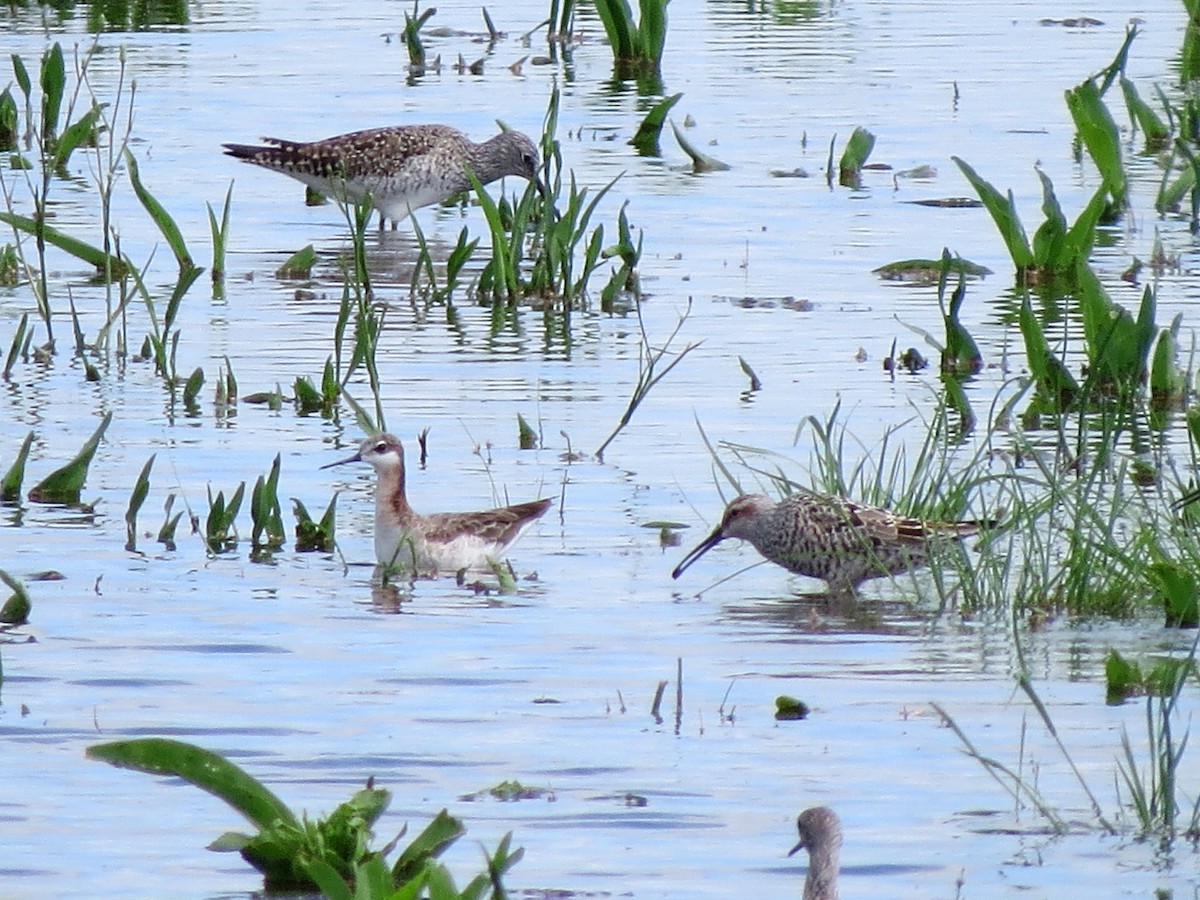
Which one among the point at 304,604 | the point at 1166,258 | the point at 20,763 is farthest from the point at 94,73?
the point at 20,763

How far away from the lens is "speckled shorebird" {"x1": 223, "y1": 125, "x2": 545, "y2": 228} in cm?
1507

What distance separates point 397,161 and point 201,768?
394 inches

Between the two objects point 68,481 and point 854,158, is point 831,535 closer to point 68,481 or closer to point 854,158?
point 68,481

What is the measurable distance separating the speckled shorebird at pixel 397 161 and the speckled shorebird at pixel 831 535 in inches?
249

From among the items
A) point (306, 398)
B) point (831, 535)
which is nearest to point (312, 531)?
point (831, 535)

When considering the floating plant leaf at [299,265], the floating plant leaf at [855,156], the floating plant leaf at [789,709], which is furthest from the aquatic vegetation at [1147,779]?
the floating plant leaf at [855,156]

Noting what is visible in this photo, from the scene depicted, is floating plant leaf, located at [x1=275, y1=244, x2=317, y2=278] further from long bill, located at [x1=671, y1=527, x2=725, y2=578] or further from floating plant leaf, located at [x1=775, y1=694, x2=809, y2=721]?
floating plant leaf, located at [x1=775, y1=694, x2=809, y2=721]

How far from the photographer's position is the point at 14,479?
30.3 feet

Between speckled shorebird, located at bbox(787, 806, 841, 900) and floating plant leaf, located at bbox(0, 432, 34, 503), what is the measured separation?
4797mm

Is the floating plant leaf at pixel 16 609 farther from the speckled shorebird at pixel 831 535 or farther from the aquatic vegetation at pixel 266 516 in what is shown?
the speckled shorebird at pixel 831 535

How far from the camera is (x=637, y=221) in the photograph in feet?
48.5

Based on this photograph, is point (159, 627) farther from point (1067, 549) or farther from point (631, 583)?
point (1067, 549)

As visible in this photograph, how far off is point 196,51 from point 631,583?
13389 mm

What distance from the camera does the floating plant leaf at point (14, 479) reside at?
9070 millimetres
